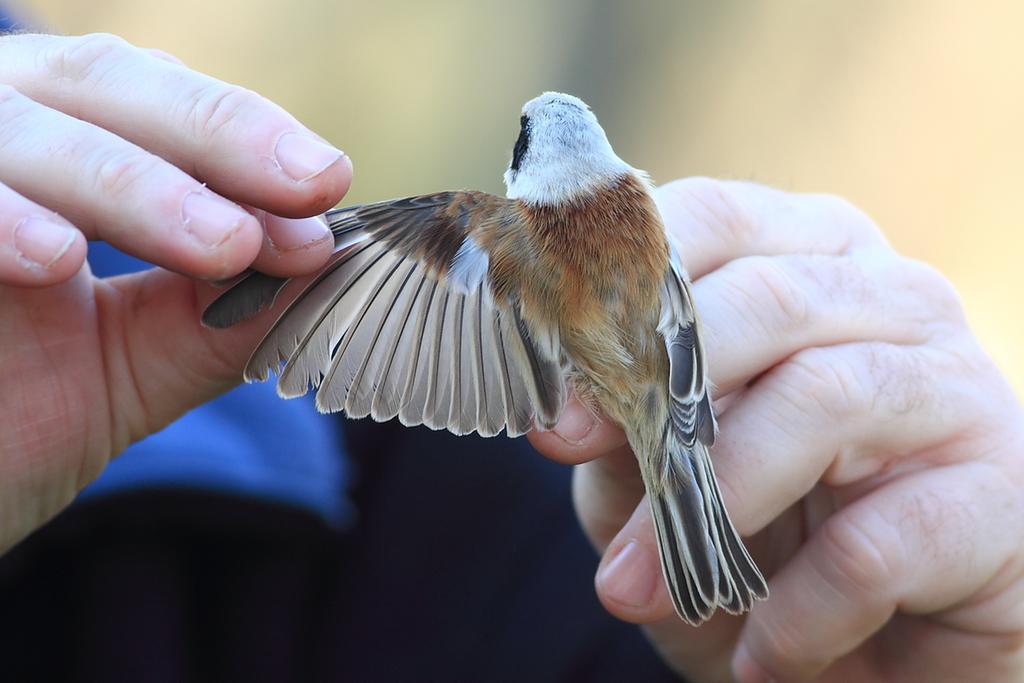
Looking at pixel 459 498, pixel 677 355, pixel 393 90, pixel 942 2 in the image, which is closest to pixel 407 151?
pixel 393 90

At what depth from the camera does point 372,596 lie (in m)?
2.28

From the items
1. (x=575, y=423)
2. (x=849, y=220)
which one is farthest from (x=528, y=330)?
(x=849, y=220)

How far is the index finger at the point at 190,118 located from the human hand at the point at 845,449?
1.55 ft

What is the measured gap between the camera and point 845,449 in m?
1.42

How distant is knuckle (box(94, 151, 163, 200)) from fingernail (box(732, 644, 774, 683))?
1162 mm

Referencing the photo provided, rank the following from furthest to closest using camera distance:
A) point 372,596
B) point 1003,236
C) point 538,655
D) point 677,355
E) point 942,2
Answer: point 942,2, point 1003,236, point 372,596, point 538,655, point 677,355

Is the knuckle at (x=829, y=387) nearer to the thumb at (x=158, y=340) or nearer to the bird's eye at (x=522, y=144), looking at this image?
the bird's eye at (x=522, y=144)

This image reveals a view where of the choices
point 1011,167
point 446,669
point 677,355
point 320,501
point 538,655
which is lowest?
point 446,669

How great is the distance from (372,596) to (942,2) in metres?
5.00

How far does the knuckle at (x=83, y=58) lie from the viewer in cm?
125

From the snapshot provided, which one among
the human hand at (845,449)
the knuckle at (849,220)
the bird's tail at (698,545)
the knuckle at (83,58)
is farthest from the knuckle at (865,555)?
the knuckle at (83,58)

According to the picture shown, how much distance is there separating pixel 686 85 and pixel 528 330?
15.8 ft

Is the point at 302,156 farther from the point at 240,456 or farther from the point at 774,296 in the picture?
the point at 240,456

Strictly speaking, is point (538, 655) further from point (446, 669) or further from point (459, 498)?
point (459, 498)
